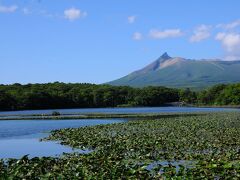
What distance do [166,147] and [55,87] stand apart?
122404 mm

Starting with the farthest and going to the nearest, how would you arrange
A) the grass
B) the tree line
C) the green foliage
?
the tree line
the green foliage
the grass

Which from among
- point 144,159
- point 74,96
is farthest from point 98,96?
point 144,159

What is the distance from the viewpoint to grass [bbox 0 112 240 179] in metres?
15.2

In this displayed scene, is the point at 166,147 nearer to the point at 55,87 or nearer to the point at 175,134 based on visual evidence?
the point at 175,134

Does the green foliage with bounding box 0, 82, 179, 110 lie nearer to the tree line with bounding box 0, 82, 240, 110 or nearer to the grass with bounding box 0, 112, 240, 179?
the tree line with bounding box 0, 82, 240, 110

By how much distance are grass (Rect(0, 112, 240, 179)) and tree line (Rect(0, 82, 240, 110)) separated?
8830 cm

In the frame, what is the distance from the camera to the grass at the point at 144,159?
15250mm

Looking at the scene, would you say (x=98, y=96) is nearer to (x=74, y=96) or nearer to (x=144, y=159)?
(x=74, y=96)

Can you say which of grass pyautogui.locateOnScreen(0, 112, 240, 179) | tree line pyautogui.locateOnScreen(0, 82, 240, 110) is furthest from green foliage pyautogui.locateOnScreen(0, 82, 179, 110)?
grass pyautogui.locateOnScreen(0, 112, 240, 179)

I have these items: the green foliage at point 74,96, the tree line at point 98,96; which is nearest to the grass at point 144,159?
the green foliage at point 74,96

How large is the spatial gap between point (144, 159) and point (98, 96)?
411ft

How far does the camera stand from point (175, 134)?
105ft

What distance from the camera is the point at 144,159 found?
21125 millimetres

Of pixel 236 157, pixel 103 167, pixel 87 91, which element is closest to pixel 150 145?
pixel 236 157
